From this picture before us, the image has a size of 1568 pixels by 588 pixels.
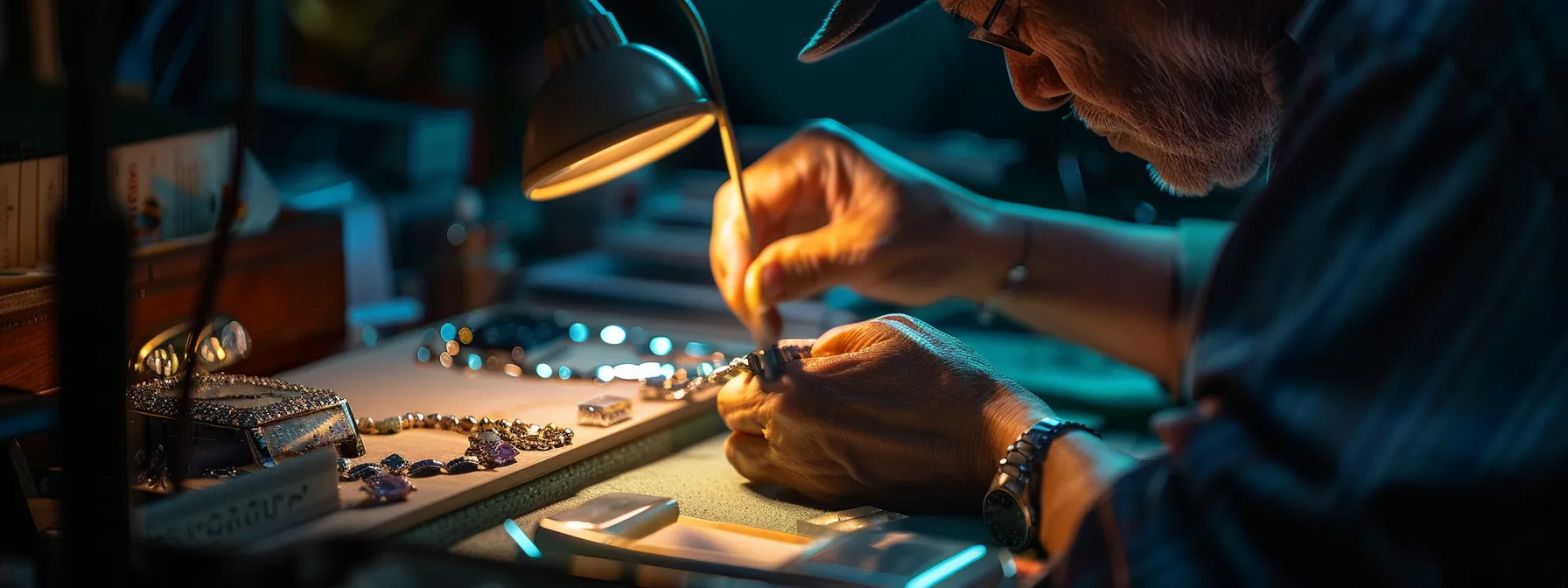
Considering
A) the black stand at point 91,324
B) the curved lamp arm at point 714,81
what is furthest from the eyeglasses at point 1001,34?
the black stand at point 91,324

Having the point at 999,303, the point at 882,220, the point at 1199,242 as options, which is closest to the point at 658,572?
the point at 882,220

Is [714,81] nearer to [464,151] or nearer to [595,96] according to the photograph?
[595,96]

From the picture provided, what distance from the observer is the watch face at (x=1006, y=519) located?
0.91 metres

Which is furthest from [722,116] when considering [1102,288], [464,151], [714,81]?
[464,151]

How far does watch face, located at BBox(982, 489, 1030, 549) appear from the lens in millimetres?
908

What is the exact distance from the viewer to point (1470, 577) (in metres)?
0.62

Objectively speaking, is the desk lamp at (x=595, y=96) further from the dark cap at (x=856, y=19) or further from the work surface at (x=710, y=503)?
the work surface at (x=710, y=503)

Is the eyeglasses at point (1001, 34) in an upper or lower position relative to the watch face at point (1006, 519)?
upper

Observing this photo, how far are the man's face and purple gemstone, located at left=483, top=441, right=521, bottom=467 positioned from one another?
20.5 inches

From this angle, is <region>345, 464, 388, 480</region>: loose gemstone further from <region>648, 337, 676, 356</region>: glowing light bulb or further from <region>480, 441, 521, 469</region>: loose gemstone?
<region>648, 337, 676, 356</region>: glowing light bulb

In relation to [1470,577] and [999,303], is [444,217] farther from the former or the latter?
[1470,577]

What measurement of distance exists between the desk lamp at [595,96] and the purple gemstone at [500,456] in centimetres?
21

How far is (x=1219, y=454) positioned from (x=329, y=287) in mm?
1085

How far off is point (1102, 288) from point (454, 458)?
0.85m
